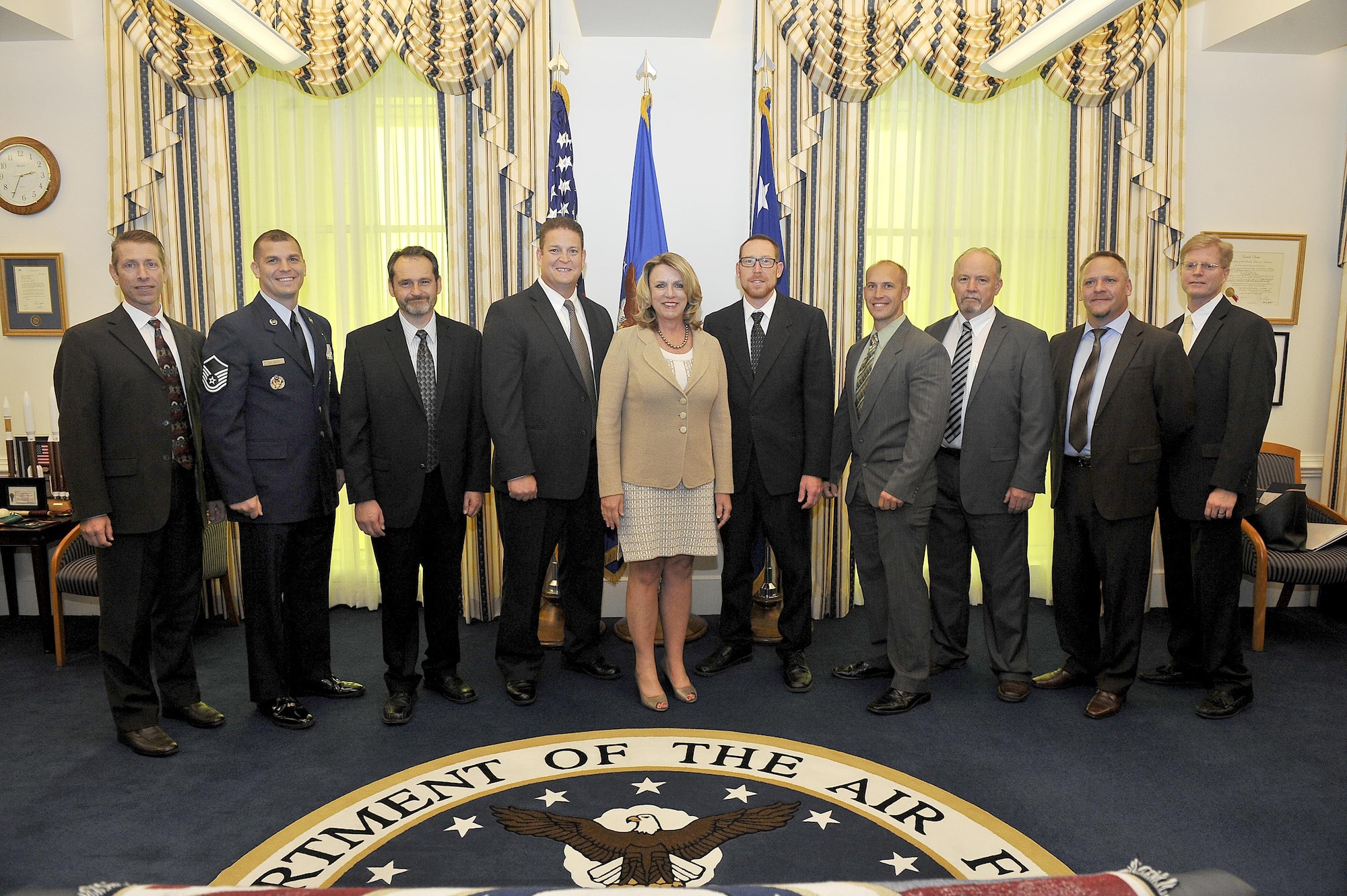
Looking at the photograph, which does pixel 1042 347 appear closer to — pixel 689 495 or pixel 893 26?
pixel 689 495

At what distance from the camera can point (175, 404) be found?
3.19 meters

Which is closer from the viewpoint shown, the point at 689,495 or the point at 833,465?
the point at 689,495

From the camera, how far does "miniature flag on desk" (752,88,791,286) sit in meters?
4.52

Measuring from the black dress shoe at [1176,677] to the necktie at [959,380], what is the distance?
1.45m

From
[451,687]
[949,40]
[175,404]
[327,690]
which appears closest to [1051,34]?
[949,40]

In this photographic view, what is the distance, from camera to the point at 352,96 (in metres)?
4.66

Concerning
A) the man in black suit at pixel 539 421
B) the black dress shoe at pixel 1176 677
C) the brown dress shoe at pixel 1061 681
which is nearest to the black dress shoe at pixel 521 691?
the man in black suit at pixel 539 421

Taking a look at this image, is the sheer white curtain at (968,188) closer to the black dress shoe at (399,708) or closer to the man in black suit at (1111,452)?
the man in black suit at (1111,452)

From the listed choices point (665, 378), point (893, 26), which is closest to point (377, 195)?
point (665, 378)

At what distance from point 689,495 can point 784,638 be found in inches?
36.4

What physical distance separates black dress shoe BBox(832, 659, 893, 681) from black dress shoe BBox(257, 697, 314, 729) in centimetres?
226

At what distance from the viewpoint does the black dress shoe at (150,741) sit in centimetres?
310

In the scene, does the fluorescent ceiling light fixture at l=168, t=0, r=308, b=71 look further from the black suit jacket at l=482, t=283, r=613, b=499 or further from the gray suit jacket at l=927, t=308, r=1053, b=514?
the gray suit jacket at l=927, t=308, r=1053, b=514

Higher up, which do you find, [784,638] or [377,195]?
[377,195]
